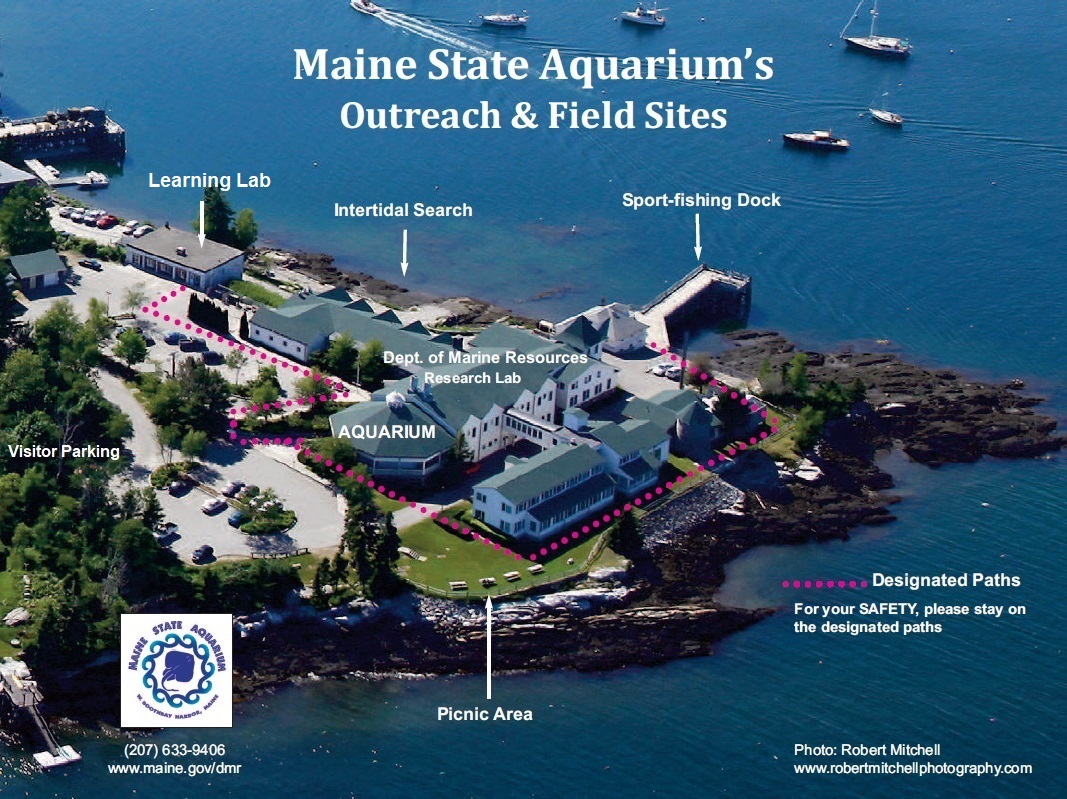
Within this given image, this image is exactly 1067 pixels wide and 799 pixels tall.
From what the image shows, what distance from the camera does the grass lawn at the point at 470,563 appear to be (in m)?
96.9

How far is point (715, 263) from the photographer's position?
145000 mm

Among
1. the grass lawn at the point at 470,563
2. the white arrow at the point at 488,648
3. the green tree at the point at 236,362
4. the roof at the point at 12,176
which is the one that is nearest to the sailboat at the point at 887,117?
the roof at the point at 12,176

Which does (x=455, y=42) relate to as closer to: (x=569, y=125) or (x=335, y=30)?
(x=335, y=30)

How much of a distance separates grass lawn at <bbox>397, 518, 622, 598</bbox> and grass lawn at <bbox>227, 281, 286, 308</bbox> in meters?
33.7

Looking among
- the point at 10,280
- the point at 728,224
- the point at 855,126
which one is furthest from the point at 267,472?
the point at 855,126

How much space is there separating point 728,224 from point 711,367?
29036 millimetres

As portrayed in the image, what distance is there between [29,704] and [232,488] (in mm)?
20687

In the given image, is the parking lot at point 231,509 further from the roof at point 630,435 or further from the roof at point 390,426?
the roof at point 630,435

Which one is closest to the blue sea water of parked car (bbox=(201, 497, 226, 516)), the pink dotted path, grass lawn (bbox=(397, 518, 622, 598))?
grass lawn (bbox=(397, 518, 622, 598))

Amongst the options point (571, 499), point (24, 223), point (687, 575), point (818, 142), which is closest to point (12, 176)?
point (24, 223)

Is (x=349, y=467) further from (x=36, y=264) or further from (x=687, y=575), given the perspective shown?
(x=36, y=264)

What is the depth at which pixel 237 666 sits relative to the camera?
296ft

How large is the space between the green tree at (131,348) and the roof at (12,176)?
3284 cm

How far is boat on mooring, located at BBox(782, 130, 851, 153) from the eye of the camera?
555 ft
